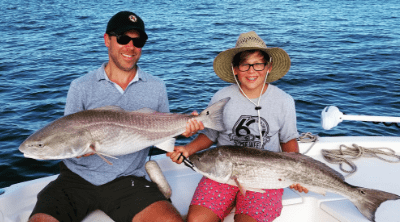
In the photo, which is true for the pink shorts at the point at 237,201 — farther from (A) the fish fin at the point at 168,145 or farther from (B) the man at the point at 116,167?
(A) the fish fin at the point at 168,145

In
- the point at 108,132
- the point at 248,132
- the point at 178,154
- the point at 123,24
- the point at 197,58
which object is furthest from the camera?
the point at 197,58

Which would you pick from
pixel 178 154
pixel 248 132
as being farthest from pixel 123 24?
pixel 248 132

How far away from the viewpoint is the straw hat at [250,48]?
3.45 meters

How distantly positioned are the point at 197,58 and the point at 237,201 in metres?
10.4

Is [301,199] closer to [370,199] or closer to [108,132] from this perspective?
[370,199]

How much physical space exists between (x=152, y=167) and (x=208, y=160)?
2.37 feet

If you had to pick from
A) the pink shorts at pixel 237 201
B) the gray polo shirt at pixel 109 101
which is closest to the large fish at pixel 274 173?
the pink shorts at pixel 237 201

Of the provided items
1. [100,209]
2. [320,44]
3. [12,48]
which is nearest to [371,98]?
[320,44]

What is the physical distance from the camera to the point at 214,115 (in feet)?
10.8

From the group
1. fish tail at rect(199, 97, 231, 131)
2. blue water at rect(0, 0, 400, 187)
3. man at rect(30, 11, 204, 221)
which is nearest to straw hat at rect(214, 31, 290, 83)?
fish tail at rect(199, 97, 231, 131)

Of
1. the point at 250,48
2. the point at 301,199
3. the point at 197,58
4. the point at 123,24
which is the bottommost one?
the point at 197,58

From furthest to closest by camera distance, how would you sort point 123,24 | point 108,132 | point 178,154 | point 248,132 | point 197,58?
point 197,58 → point 248,132 → point 123,24 → point 178,154 → point 108,132

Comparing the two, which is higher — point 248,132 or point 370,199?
point 248,132

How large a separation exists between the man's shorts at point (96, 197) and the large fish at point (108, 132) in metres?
0.40
